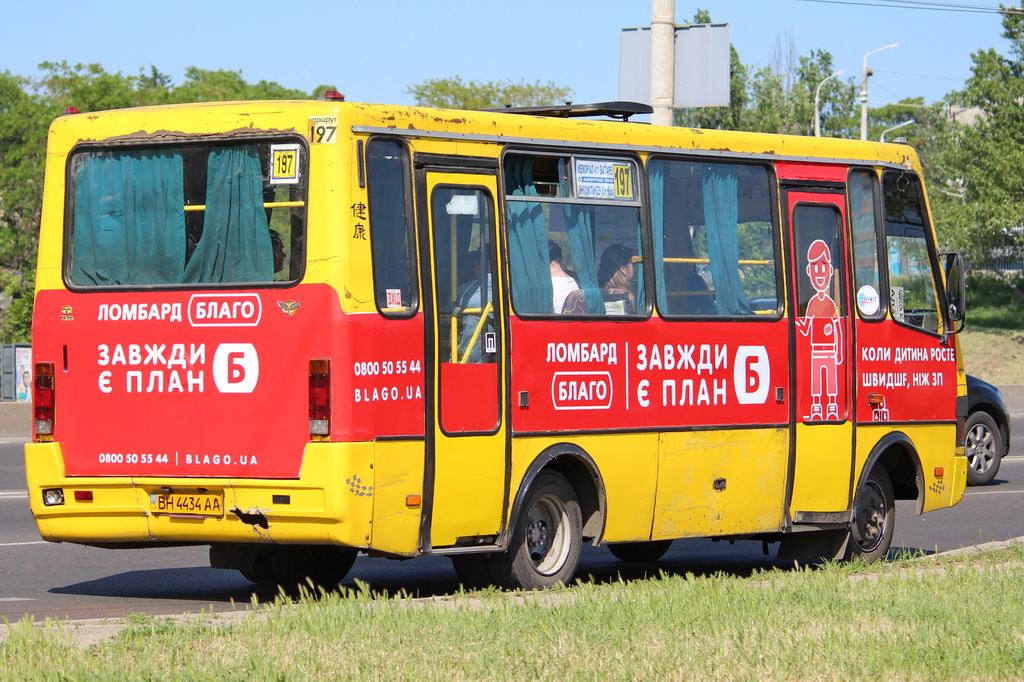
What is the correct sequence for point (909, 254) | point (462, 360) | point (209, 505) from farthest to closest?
1. point (909, 254)
2. point (462, 360)
3. point (209, 505)

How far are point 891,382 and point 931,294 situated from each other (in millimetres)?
992

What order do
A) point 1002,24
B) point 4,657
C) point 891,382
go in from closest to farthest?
1. point 4,657
2. point 891,382
3. point 1002,24

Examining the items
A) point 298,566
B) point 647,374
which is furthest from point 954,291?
point 298,566

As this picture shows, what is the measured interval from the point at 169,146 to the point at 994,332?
Result: 39380mm

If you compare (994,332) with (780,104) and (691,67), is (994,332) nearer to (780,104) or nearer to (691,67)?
(780,104)

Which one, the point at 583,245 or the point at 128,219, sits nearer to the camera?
the point at 128,219

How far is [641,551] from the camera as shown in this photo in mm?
12383

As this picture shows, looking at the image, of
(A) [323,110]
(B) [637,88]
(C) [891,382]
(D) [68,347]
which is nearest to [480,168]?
(A) [323,110]

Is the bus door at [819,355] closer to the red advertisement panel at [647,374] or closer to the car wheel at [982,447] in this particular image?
the red advertisement panel at [647,374]

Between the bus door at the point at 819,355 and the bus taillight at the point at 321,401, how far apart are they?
13.0ft

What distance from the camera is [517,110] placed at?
11.5 metres

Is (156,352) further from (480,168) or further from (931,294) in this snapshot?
(931,294)

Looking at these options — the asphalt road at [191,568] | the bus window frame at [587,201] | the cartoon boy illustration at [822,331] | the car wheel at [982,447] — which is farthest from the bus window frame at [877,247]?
the car wheel at [982,447]

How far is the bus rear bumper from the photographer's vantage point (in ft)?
29.0
